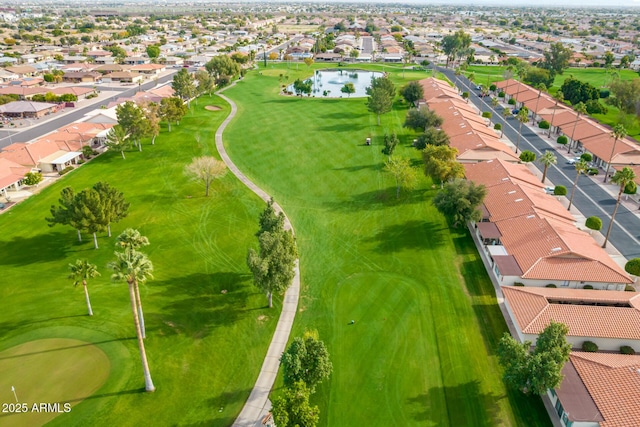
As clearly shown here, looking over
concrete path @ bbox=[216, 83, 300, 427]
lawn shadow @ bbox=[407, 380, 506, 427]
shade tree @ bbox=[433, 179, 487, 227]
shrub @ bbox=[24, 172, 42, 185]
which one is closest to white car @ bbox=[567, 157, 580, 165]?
shade tree @ bbox=[433, 179, 487, 227]

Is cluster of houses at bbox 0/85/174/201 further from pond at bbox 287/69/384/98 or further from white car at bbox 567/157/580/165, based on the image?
white car at bbox 567/157/580/165

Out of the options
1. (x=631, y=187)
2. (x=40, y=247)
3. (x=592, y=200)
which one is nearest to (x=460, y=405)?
(x=592, y=200)

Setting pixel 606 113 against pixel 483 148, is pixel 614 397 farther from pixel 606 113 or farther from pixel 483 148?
→ pixel 606 113

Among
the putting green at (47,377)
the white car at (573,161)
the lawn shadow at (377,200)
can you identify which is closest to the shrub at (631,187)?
the white car at (573,161)

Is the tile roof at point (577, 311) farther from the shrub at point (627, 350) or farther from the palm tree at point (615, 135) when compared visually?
the palm tree at point (615, 135)

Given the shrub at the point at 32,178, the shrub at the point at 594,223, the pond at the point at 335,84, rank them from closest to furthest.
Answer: the shrub at the point at 594,223 → the shrub at the point at 32,178 → the pond at the point at 335,84

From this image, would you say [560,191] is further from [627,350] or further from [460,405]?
[460,405]
